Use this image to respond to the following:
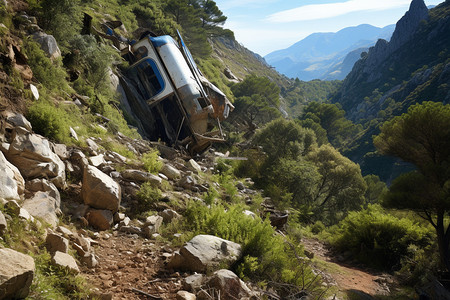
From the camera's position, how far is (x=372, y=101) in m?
87.1

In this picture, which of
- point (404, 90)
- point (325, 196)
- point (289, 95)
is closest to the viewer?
point (325, 196)

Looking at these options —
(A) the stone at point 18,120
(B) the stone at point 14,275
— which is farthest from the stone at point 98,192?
(B) the stone at point 14,275

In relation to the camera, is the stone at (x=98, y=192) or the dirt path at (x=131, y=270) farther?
the stone at (x=98, y=192)

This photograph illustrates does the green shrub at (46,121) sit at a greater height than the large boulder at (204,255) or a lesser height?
greater

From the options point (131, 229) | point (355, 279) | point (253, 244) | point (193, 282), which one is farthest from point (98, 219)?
point (355, 279)

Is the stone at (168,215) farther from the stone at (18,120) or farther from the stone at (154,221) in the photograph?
the stone at (18,120)

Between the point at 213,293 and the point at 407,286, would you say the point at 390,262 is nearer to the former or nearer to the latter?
the point at 407,286

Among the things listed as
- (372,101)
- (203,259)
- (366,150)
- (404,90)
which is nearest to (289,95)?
(372,101)

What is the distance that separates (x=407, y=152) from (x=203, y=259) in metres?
8.72

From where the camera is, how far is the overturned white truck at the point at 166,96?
51.4 feet

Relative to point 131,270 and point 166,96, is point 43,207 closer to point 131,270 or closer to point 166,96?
point 131,270

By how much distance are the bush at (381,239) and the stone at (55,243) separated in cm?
1101

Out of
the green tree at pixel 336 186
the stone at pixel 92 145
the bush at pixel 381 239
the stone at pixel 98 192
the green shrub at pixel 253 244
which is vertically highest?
the stone at pixel 92 145

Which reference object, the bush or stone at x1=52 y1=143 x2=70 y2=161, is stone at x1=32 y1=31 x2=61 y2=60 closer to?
stone at x1=52 y1=143 x2=70 y2=161
